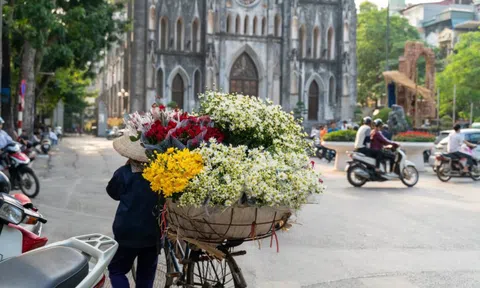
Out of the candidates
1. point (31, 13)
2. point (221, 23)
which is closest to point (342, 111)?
point (221, 23)

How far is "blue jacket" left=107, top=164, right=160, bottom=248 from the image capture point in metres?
4.39

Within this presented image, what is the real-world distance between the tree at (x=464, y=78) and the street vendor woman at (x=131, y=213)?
161 ft

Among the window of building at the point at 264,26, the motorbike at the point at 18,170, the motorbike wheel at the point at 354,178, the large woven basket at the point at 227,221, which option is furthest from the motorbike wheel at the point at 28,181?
the window of building at the point at 264,26

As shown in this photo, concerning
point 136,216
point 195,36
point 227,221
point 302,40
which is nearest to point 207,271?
point 136,216

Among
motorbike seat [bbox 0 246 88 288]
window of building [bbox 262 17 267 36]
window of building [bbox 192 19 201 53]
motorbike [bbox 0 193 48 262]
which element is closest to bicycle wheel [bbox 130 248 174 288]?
motorbike [bbox 0 193 48 262]

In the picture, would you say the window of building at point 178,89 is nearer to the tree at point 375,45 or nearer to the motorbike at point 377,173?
the tree at point 375,45

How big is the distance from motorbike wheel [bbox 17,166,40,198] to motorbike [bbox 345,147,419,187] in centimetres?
705

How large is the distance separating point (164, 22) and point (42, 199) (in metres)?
39.5

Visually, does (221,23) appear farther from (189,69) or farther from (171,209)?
(171,209)

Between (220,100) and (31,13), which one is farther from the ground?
(31,13)

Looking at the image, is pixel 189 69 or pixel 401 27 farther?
pixel 401 27

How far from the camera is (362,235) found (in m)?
9.02

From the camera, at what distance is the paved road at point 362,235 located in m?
6.58

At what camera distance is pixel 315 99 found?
2146 inches
